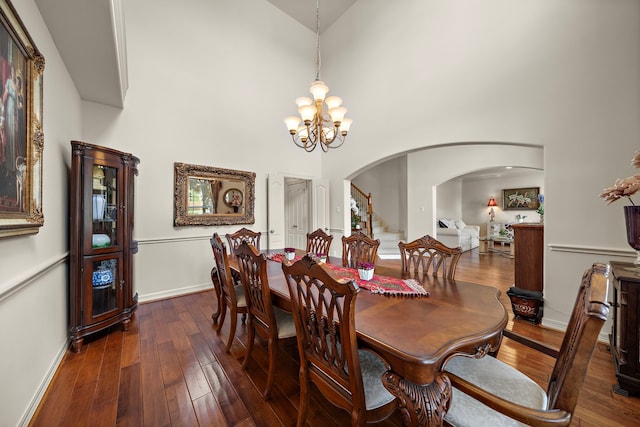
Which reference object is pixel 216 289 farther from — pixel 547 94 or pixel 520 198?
pixel 520 198

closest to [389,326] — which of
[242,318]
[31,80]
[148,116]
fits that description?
[242,318]

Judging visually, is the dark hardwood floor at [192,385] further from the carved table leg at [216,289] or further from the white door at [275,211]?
the white door at [275,211]

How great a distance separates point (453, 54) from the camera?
130 inches

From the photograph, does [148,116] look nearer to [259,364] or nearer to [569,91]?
[259,364]

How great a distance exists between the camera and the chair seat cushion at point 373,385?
107 centimetres

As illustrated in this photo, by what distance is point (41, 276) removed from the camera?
1.66m

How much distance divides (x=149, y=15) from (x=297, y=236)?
4301mm

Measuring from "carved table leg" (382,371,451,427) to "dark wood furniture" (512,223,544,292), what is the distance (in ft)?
9.23

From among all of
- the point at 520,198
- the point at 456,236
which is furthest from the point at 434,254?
the point at 520,198

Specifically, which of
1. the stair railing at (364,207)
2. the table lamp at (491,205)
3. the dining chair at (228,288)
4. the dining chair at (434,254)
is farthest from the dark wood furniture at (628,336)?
the table lamp at (491,205)

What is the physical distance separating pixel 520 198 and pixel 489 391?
10.0m

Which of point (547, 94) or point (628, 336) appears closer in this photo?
point (628, 336)

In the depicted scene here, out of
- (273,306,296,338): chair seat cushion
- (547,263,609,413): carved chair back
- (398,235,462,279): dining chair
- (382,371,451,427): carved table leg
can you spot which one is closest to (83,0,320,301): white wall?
(273,306,296,338): chair seat cushion

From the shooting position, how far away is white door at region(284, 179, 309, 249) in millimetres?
5250
